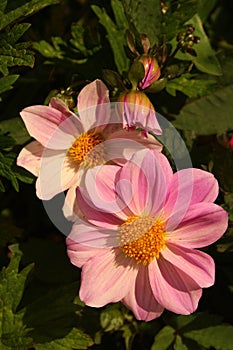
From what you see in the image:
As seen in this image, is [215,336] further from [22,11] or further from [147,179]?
[22,11]

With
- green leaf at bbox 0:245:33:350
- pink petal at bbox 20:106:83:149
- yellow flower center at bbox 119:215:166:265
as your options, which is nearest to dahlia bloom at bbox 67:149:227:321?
yellow flower center at bbox 119:215:166:265

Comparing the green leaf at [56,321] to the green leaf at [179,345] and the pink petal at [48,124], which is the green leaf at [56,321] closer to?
the green leaf at [179,345]

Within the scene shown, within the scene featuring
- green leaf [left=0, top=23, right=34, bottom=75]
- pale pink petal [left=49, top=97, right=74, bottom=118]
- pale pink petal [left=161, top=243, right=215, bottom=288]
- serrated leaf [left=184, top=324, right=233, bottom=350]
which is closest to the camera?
pale pink petal [left=161, top=243, right=215, bottom=288]

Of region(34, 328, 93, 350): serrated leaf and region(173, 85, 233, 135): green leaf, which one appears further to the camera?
region(173, 85, 233, 135): green leaf

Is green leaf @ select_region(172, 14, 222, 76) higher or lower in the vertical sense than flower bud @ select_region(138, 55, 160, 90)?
lower

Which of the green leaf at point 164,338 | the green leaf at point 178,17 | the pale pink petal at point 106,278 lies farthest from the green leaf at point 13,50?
the green leaf at point 164,338

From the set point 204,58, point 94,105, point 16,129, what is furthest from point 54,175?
point 204,58

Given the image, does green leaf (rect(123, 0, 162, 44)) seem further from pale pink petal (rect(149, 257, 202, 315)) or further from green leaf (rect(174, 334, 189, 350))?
green leaf (rect(174, 334, 189, 350))
